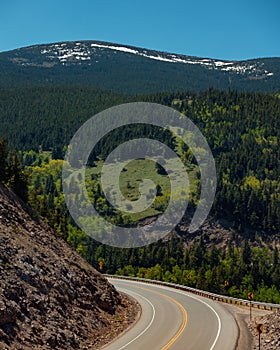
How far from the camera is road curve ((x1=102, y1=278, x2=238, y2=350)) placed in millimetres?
28734

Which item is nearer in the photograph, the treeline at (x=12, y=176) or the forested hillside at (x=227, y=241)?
the treeline at (x=12, y=176)

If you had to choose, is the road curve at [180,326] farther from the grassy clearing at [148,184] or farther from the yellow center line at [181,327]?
the grassy clearing at [148,184]

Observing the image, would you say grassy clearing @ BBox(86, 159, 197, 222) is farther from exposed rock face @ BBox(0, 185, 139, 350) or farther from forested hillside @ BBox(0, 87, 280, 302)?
exposed rock face @ BBox(0, 185, 139, 350)

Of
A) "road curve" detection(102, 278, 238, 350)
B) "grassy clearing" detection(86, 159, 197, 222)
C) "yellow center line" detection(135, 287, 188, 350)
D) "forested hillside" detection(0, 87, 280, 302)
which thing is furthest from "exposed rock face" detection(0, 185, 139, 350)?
"grassy clearing" detection(86, 159, 197, 222)

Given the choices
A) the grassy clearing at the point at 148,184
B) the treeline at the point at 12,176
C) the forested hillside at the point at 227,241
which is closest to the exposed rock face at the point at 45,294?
the treeline at the point at 12,176

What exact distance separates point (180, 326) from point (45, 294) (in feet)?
36.8

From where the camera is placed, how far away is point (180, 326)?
34406 millimetres

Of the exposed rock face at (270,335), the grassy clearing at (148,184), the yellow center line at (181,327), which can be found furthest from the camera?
the grassy clearing at (148,184)

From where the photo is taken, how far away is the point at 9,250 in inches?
1150

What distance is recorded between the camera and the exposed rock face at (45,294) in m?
24.4

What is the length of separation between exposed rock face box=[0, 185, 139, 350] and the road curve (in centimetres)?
171

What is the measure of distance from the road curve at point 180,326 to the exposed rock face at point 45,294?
1.71 meters

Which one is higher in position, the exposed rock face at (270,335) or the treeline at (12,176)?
the treeline at (12,176)

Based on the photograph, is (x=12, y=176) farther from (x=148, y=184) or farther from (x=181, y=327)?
(x=148, y=184)
